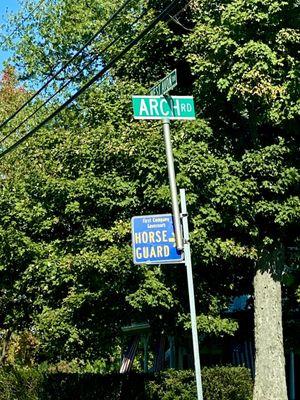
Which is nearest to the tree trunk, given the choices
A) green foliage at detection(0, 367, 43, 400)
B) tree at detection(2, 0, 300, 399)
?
tree at detection(2, 0, 300, 399)

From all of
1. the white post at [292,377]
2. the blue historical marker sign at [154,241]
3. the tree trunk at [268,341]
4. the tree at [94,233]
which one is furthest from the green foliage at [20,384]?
the blue historical marker sign at [154,241]

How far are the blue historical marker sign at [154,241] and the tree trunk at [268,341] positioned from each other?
725 cm

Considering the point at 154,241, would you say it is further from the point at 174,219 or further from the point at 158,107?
the point at 158,107

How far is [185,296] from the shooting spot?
14844 mm

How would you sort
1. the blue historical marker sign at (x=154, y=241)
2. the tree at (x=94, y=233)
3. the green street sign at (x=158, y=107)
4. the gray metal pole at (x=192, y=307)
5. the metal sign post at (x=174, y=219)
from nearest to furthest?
the gray metal pole at (x=192, y=307) → the metal sign post at (x=174, y=219) → the blue historical marker sign at (x=154, y=241) → the green street sign at (x=158, y=107) → the tree at (x=94, y=233)

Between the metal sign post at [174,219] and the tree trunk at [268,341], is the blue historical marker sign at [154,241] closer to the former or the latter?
the metal sign post at [174,219]

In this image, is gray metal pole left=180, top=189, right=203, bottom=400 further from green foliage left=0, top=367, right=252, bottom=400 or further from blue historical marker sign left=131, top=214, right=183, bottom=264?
green foliage left=0, top=367, right=252, bottom=400

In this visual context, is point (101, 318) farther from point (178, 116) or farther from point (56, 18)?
point (56, 18)

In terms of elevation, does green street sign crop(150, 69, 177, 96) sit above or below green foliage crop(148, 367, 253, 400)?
above

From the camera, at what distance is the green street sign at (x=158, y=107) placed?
848 cm

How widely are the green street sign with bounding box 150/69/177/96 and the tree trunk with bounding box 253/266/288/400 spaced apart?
7100 millimetres

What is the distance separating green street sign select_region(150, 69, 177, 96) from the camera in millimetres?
8530

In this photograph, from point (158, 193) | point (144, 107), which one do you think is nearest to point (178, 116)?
point (144, 107)

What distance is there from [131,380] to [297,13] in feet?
27.1
